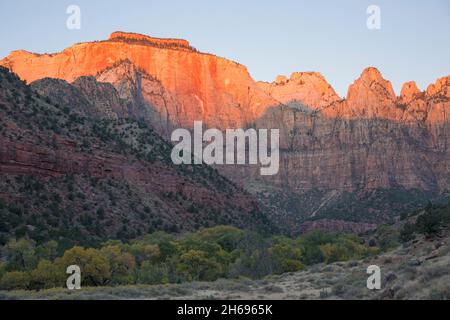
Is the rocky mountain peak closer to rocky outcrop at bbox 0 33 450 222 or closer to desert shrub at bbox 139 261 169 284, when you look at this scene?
rocky outcrop at bbox 0 33 450 222

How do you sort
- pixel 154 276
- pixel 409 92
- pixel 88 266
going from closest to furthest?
pixel 88 266
pixel 154 276
pixel 409 92

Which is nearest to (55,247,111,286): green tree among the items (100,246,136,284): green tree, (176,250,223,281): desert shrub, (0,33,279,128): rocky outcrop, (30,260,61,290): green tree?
(100,246,136,284): green tree

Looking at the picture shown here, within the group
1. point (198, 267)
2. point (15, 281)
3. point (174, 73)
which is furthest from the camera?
point (174, 73)

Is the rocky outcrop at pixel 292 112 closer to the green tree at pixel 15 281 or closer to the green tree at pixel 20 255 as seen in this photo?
the green tree at pixel 20 255

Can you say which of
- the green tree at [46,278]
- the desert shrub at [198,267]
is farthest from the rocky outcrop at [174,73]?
the green tree at [46,278]

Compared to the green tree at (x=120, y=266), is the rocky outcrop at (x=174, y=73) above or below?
above

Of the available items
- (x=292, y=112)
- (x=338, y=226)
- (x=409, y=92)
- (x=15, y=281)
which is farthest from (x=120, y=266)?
(x=292, y=112)

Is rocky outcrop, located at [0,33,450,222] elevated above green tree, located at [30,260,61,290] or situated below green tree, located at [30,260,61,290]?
above

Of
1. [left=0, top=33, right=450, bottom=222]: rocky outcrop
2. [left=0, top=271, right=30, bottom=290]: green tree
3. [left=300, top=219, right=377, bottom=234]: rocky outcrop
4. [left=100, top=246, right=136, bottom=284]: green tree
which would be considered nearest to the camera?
[left=0, top=271, right=30, bottom=290]: green tree

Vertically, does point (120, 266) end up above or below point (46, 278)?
below

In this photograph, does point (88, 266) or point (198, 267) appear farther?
point (198, 267)

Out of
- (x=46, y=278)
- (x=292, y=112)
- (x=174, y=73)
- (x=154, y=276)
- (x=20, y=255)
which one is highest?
(x=174, y=73)

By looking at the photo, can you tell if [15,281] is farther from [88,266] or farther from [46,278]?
[88,266]

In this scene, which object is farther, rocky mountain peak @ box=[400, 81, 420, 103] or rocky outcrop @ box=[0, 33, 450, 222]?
rocky mountain peak @ box=[400, 81, 420, 103]
